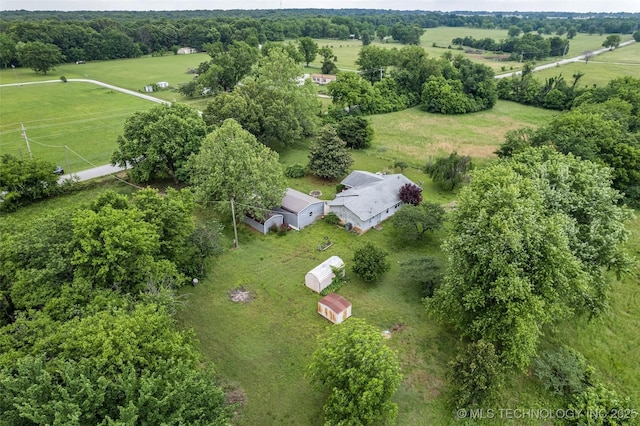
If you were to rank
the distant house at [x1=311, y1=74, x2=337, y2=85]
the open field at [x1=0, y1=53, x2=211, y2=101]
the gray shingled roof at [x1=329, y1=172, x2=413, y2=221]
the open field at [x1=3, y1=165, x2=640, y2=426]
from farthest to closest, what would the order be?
1. the distant house at [x1=311, y1=74, x2=337, y2=85]
2. the open field at [x1=0, y1=53, x2=211, y2=101]
3. the gray shingled roof at [x1=329, y1=172, x2=413, y2=221]
4. the open field at [x1=3, y1=165, x2=640, y2=426]

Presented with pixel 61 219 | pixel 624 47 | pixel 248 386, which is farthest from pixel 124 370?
pixel 624 47

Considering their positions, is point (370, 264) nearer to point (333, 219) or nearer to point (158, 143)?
point (333, 219)

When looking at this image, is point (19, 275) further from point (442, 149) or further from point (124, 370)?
point (442, 149)

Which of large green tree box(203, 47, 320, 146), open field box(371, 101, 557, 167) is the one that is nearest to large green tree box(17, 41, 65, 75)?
large green tree box(203, 47, 320, 146)

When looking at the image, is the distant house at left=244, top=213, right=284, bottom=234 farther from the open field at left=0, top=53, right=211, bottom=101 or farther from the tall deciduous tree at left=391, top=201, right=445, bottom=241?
the open field at left=0, top=53, right=211, bottom=101

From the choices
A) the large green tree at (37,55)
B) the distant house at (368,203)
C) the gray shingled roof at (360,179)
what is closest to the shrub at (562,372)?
the distant house at (368,203)

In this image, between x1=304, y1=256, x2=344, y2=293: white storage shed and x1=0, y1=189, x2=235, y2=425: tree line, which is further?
x1=304, y1=256, x2=344, y2=293: white storage shed

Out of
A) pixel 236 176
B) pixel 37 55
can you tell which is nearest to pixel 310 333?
pixel 236 176
